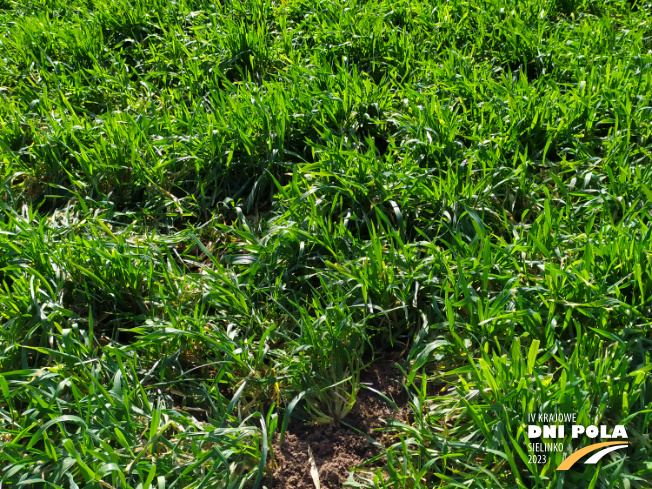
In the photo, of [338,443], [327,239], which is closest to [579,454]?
[338,443]

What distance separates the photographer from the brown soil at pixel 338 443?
1.56 metres

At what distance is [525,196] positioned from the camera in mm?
2104

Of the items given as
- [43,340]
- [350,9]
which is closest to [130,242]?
[43,340]

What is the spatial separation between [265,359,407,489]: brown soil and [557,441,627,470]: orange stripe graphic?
0.47 meters

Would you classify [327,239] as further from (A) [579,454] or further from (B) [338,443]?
(A) [579,454]

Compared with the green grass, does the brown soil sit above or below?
below

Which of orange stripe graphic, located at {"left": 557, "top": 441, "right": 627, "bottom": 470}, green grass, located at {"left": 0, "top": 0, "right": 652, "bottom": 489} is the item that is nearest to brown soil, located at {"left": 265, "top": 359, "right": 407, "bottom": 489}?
green grass, located at {"left": 0, "top": 0, "right": 652, "bottom": 489}

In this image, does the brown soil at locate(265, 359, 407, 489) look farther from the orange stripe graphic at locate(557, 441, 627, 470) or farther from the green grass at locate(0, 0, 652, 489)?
the orange stripe graphic at locate(557, 441, 627, 470)

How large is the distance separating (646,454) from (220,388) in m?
1.22

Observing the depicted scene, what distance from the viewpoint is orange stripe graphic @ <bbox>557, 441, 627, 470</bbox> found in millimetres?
1351

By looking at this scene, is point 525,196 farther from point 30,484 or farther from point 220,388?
point 30,484

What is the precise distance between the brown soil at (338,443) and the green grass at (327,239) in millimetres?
50

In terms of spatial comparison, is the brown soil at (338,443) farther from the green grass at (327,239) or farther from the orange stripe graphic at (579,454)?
the orange stripe graphic at (579,454)

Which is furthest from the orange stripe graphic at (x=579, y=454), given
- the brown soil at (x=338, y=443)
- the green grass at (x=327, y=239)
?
the brown soil at (x=338, y=443)
